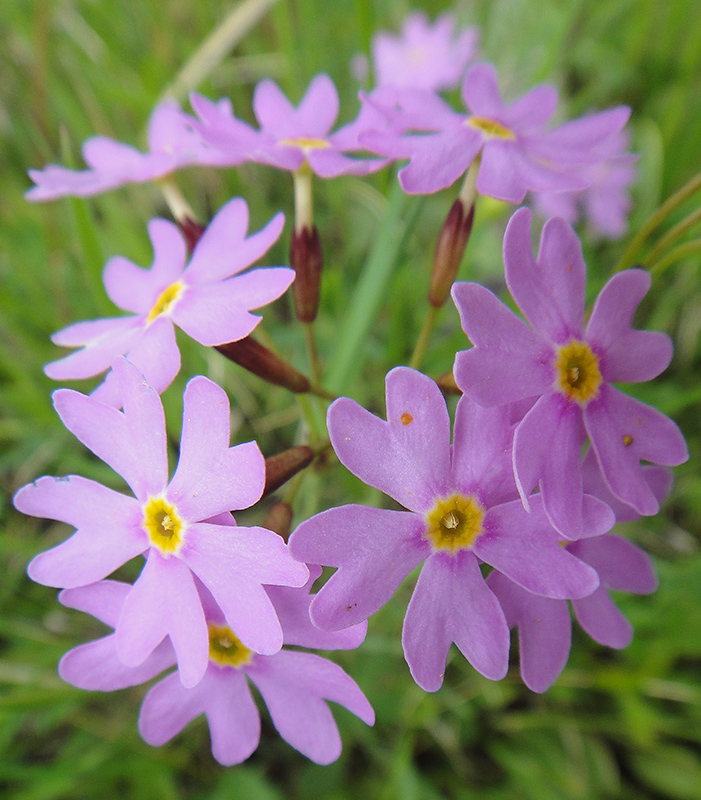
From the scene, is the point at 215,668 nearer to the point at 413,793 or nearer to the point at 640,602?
the point at 413,793

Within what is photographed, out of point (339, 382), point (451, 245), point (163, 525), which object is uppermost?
point (451, 245)

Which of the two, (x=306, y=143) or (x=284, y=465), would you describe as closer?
(x=284, y=465)

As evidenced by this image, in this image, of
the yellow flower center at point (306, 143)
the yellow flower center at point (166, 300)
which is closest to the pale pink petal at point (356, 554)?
the yellow flower center at point (166, 300)

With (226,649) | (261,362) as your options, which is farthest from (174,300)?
(226,649)

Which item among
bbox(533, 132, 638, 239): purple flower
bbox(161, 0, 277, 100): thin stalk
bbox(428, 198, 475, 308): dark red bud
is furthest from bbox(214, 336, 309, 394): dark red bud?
bbox(533, 132, 638, 239): purple flower

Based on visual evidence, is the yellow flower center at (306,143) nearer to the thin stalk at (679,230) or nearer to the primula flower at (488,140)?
the primula flower at (488,140)

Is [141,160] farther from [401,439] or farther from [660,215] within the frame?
[660,215]

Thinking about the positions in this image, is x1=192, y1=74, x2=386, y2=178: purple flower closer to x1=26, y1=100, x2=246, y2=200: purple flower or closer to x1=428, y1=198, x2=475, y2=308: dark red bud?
x1=26, y1=100, x2=246, y2=200: purple flower
